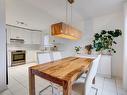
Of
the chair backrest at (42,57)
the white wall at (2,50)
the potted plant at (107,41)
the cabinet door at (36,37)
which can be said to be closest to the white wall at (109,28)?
the potted plant at (107,41)

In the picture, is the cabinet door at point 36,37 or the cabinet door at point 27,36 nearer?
the cabinet door at point 27,36

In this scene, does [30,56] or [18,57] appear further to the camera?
[30,56]

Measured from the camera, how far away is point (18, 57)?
213 inches

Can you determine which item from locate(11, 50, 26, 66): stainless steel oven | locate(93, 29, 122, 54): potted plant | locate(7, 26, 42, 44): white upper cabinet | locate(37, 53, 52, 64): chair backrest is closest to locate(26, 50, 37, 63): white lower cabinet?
locate(11, 50, 26, 66): stainless steel oven

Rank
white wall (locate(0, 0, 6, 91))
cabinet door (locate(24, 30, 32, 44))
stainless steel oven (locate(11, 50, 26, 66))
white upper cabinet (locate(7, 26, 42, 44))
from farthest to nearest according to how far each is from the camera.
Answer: cabinet door (locate(24, 30, 32, 44)) → stainless steel oven (locate(11, 50, 26, 66)) → white upper cabinet (locate(7, 26, 42, 44)) → white wall (locate(0, 0, 6, 91))

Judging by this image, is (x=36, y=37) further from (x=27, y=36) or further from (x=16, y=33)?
(x=16, y=33)

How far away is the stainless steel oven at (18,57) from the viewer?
17.0 ft

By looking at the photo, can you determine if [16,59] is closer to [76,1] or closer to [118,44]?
[76,1]

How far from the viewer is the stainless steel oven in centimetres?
517

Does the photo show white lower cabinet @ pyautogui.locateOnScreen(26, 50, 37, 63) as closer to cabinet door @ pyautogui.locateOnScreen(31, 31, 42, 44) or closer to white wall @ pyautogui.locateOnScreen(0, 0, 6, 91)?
cabinet door @ pyautogui.locateOnScreen(31, 31, 42, 44)

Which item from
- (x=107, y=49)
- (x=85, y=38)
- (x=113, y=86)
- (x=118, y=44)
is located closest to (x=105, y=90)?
(x=113, y=86)

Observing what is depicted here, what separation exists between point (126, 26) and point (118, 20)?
3.65ft

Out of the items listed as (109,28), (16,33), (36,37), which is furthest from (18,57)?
(109,28)

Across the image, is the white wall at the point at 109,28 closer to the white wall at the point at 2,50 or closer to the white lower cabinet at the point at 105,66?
the white lower cabinet at the point at 105,66
